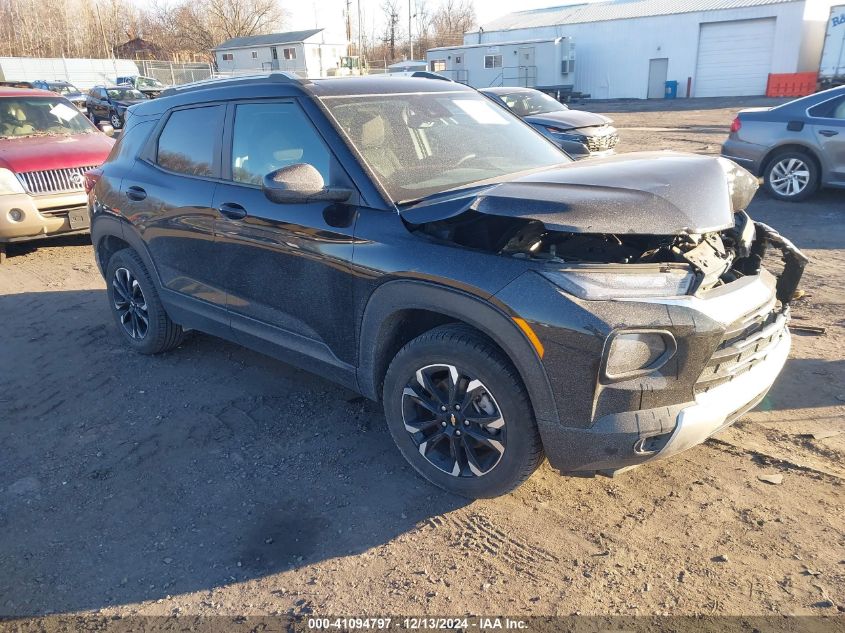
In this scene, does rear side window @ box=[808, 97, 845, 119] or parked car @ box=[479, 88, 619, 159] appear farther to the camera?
parked car @ box=[479, 88, 619, 159]

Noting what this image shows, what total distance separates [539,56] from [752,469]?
127ft

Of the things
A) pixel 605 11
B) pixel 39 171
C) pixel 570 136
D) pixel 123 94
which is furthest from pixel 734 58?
pixel 39 171

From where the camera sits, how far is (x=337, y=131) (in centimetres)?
336

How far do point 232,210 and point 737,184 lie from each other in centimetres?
279

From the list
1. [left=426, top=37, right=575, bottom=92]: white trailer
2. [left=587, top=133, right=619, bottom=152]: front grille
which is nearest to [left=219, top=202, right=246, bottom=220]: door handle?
[left=587, top=133, right=619, bottom=152]: front grille

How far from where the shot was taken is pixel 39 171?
7.71m

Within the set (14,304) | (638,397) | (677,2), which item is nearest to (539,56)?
(677,2)

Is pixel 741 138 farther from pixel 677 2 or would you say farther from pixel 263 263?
pixel 677 2

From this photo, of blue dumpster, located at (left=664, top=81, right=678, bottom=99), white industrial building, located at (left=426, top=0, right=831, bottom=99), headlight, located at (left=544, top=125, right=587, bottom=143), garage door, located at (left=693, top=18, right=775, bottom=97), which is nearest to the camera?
headlight, located at (left=544, top=125, right=587, bottom=143)

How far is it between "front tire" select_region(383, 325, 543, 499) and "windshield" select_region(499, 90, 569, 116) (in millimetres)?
10721

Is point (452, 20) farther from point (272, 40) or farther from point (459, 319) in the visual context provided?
point (459, 319)

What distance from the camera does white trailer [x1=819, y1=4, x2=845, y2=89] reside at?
28000mm

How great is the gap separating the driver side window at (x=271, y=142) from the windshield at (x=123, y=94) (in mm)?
25107

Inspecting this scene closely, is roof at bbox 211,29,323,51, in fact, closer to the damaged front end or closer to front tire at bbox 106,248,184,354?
front tire at bbox 106,248,184,354
